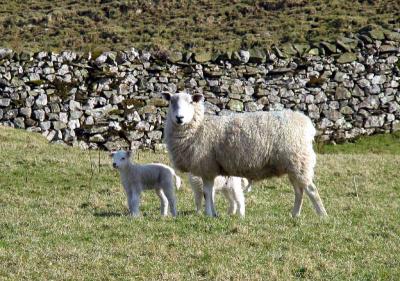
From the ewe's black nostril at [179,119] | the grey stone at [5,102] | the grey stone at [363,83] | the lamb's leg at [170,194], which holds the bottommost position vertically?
the grey stone at [5,102]

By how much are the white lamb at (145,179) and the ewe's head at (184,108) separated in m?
1.14

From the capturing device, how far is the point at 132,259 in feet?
31.3

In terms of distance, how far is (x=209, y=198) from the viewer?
12.8m

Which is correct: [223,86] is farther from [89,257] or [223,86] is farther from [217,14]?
[89,257]

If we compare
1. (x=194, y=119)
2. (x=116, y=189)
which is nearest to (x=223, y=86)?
(x=116, y=189)

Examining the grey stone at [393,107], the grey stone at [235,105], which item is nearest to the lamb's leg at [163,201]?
the grey stone at [235,105]

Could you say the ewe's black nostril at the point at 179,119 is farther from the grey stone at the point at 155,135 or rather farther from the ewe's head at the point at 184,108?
the grey stone at the point at 155,135

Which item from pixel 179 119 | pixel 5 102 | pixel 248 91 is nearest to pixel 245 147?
pixel 179 119

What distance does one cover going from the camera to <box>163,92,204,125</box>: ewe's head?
1318cm

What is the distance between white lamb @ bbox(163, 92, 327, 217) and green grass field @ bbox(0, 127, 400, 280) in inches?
34.2

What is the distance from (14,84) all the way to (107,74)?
350 centimetres

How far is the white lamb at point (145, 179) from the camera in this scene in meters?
13.8

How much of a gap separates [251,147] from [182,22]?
27.8 m

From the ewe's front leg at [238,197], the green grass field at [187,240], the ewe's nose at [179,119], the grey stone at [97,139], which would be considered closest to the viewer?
the green grass field at [187,240]
